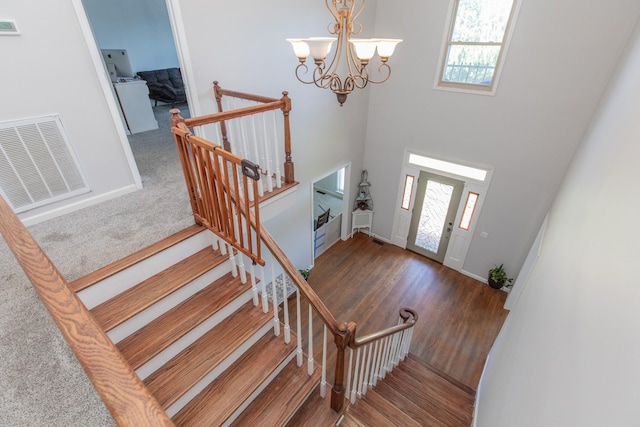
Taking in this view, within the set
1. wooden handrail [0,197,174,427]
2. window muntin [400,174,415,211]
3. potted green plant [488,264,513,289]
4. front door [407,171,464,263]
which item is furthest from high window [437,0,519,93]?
wooden handrail [0,197,174,427]

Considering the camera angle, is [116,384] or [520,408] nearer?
[116,384]

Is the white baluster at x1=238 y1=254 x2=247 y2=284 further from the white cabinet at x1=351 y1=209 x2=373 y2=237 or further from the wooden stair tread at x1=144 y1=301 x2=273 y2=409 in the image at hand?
the white cabinet at x1=351 y1=209 x2=373 y2=237

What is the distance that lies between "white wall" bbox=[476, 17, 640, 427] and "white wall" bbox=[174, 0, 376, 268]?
3379 millimetres

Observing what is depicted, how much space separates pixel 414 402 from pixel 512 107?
413cm

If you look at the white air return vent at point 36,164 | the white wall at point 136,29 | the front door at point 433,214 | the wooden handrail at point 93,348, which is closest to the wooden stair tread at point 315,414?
the wooden handrail at point 93,348

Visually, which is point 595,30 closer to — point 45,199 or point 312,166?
point 312,166

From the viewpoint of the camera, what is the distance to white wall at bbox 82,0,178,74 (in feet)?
18.5

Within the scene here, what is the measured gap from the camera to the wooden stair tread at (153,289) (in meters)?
1.97

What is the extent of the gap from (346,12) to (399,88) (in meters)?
3.47

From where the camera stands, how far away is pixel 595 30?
349 cm

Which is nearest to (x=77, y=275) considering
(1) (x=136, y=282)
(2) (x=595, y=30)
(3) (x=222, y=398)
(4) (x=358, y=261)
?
(1) (x=136, y=282)

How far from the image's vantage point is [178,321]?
6.93 feet

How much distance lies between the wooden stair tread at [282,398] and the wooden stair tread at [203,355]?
0.41 meters

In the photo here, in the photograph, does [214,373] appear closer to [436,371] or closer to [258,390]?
[258,390]
